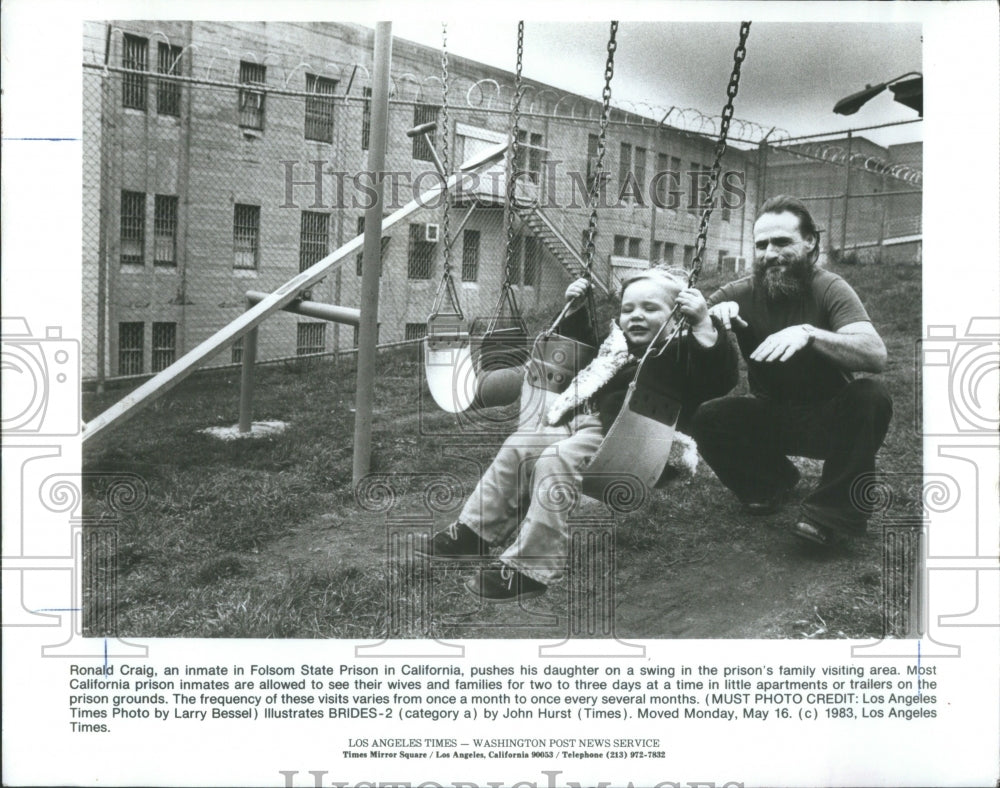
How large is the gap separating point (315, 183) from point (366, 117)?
0.35 m

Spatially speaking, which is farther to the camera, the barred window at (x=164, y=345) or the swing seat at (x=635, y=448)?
the barred window at (x=164, y=345)

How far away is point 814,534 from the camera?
2939 millimetres

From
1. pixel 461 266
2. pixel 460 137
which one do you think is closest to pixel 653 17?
pixel 460 137

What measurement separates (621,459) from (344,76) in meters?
1.85

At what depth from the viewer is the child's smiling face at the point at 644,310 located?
9.76ft

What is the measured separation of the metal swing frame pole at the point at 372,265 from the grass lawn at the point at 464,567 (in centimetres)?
21

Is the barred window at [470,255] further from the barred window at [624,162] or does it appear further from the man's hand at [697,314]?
the man's hand at [697,314]

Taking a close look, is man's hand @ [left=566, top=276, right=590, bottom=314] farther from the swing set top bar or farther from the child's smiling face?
the swing set top bar

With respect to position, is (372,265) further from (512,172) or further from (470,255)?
(512,172)

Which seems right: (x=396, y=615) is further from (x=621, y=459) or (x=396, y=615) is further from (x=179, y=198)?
(x=179, y=198)

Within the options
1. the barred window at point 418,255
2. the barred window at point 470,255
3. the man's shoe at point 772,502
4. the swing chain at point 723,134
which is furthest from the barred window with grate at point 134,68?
the man's shoe at point 772,502

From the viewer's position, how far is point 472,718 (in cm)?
289

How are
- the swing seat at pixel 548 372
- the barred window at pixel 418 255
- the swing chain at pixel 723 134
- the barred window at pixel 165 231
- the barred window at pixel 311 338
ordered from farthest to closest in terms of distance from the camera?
the barred window at pixel 311 338
the barred window at pixel 418 255
the barred window at pixel 165 231
the swing seat at pixel 548 372
the swing chain at pixel 723 134

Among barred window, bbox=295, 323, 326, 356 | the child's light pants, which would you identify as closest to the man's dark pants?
the child's light pants
